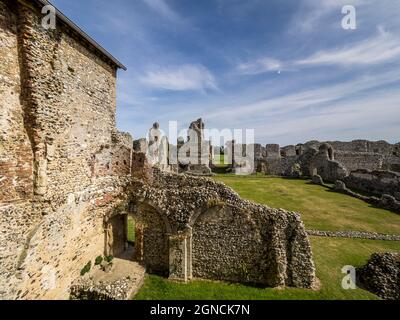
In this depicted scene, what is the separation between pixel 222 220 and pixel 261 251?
2307 millimetres

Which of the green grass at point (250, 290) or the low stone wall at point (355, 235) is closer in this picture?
the green grass at point (250, 290)

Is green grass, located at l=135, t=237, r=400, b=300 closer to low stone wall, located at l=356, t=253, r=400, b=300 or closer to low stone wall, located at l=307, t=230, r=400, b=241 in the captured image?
low stone wall, located at l=356, t=253, r=400, b=300

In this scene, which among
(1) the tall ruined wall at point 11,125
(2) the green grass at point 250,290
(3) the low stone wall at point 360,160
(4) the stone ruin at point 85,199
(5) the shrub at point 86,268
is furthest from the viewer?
(3) the low stone wall at point 360,160

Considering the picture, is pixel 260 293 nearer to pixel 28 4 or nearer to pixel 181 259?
pixel 181 259

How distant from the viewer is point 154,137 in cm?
3494

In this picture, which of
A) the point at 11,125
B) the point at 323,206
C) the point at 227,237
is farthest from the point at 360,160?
the point at 11,125

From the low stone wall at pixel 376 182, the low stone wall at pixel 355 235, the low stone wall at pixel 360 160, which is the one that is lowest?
the low stone wall at pixel 355 235

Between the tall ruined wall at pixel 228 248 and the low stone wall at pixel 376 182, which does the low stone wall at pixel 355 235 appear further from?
the low stone wall at pixel 376 182

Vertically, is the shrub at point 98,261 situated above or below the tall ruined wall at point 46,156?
below

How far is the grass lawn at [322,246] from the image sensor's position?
10539 millimetres

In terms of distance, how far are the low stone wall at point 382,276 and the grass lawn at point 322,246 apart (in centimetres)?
72

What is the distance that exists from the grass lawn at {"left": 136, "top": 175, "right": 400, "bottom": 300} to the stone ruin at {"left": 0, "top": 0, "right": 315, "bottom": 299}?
26.9 inches

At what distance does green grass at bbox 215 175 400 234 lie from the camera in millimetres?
17969

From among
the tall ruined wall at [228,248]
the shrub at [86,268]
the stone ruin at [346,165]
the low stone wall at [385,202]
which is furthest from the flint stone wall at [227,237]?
the stone ruin at [346,165]
